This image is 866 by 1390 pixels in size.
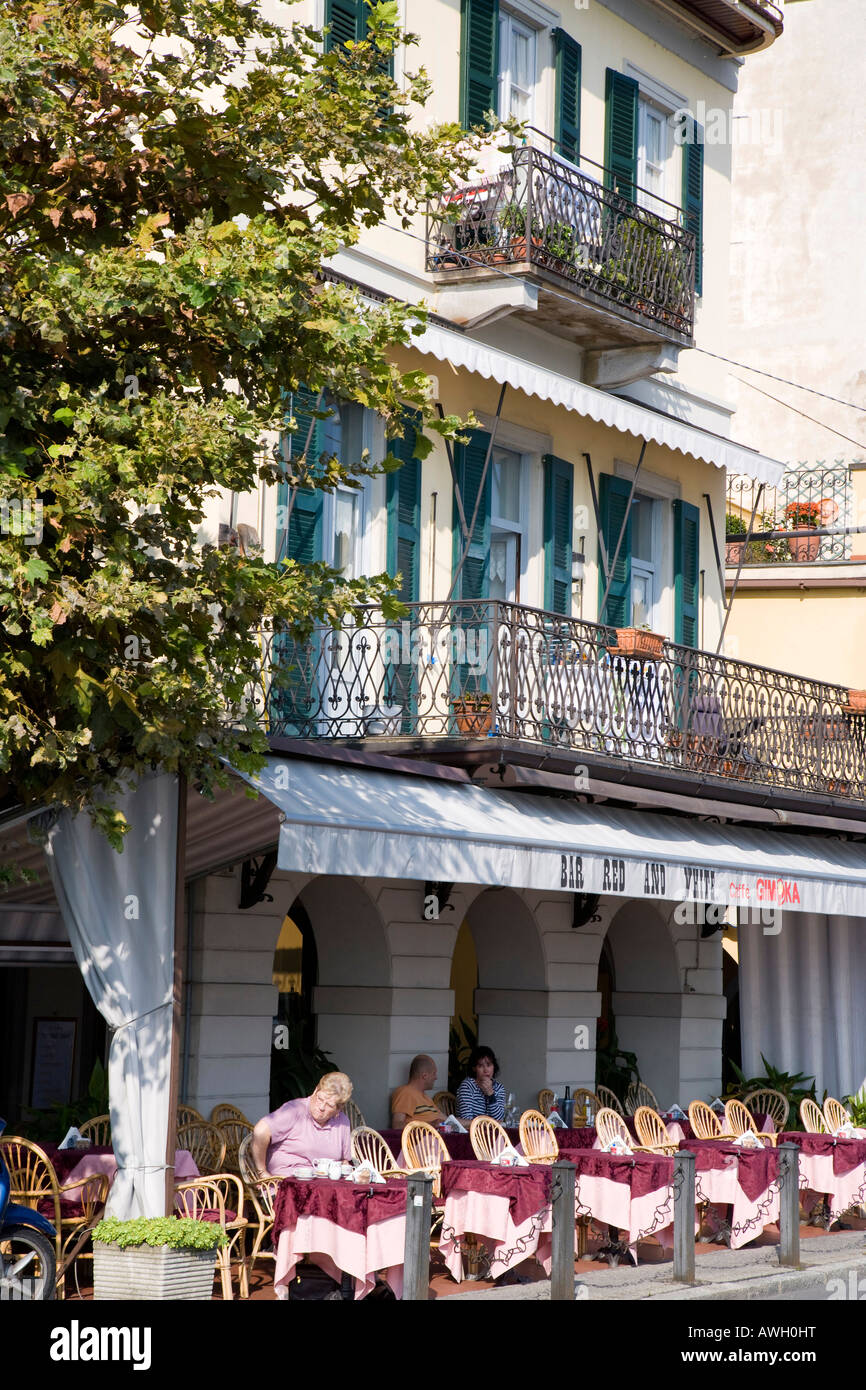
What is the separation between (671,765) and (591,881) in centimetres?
264

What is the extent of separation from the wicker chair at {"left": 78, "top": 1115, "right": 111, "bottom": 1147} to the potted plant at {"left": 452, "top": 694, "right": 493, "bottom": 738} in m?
3.98

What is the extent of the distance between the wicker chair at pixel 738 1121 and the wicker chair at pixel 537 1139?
8.26 feet

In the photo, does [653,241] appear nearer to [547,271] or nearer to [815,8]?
[547,271]

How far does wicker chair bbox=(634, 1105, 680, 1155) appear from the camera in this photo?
14.9 m

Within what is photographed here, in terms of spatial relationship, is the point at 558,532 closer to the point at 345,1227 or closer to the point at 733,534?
the point at 733,534

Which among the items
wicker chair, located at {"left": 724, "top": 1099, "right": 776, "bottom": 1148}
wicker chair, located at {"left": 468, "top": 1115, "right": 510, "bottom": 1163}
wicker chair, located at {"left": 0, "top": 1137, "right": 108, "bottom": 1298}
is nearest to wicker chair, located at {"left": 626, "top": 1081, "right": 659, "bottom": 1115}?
wicker chair, located at {"left": 724, "top": 1099, "right": 776, "bottom": 1148}

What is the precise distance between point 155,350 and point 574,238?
834 centimetres

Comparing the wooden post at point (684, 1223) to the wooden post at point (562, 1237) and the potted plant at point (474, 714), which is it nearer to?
the wooden post at point (562, 1237)

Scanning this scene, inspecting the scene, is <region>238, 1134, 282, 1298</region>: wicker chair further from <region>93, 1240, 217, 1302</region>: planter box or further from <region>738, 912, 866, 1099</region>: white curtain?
<region>738, 912, 866, 1099</region>: white curtain

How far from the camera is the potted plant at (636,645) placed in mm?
15984

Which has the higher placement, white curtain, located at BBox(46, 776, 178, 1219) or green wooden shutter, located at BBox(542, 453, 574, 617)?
green wooden shutter, located at BBox(542, 453, 574, 617)

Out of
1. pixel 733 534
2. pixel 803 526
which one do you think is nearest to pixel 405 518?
pixel 733 534

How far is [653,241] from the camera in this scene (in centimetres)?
1764

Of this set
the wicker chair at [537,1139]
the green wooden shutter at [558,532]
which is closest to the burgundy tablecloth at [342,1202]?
the wicker chair at [537,1139]
